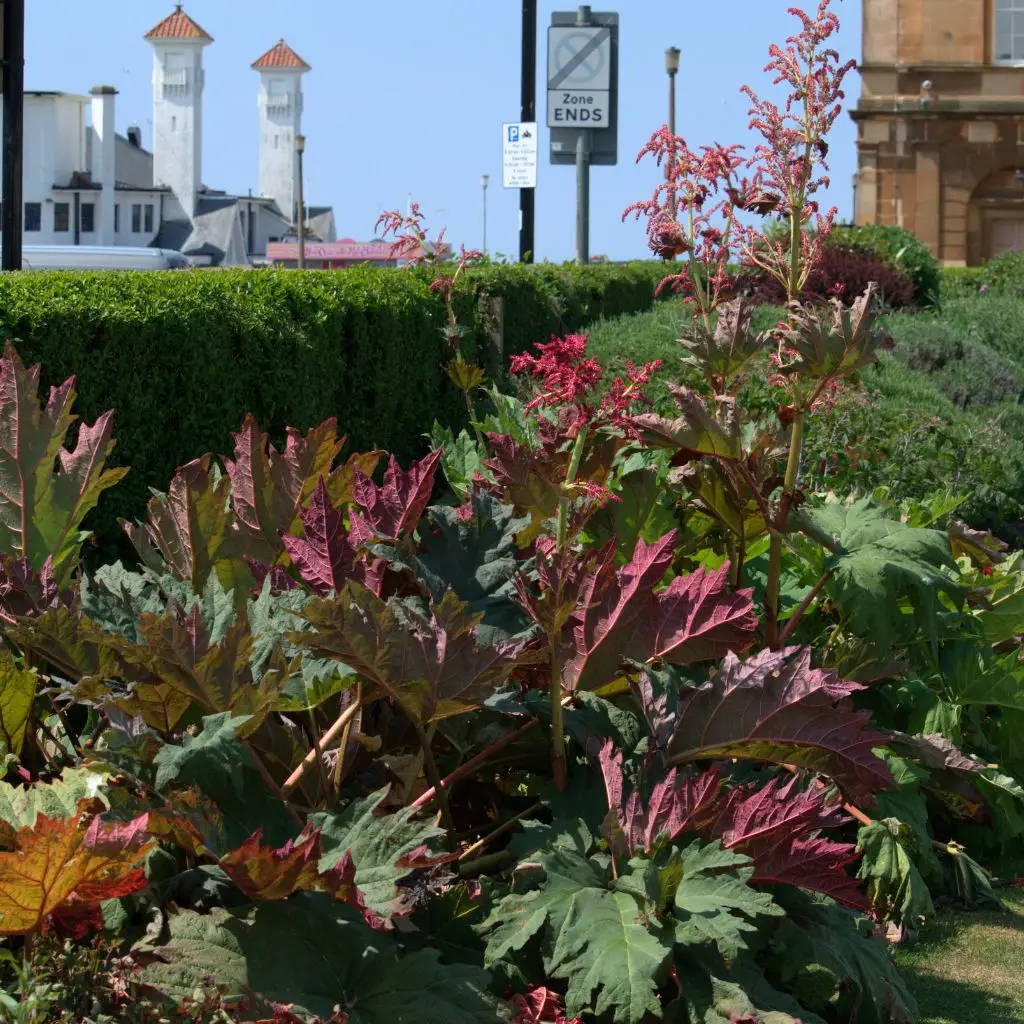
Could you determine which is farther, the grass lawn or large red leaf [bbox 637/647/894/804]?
the grass lawn

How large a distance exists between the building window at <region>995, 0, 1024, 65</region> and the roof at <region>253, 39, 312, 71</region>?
8149 cm

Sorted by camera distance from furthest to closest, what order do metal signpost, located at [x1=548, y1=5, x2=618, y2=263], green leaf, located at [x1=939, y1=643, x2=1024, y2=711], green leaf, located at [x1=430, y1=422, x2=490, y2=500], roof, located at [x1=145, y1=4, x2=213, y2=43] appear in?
roof, located at [x1=145, y1=4, x2=213, y2=43] < metal signpost, located at [x1=548, y1=5, x2=618, y2=263] < green leaf, located at [x1=430, y1=422, x2=490, y2=500] < green leaf, located at [x1=939, y1=643, x2=1024, y2=711]

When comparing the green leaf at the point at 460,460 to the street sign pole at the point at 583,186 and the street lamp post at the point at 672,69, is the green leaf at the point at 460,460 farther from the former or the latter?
the street lamp post at the point at 672,69

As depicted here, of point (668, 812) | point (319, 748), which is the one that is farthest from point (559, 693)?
point (319, 748)

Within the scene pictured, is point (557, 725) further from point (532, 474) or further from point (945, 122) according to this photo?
point (945, 122)

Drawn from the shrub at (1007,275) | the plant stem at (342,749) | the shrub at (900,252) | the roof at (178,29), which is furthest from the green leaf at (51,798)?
the roof at (178,29)

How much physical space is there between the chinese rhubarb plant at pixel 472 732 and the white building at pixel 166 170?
87.1 meters

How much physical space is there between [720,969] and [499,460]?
1.19m

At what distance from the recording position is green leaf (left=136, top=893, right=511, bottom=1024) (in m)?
2.41

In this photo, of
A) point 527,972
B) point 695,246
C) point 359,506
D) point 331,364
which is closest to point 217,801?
point 527,972

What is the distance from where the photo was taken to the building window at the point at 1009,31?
125 ft

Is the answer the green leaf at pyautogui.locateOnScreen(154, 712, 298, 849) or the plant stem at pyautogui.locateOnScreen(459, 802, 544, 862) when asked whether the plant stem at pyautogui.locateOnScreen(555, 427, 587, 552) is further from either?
the green leaf at pyautogui.locateOnScreen(154, 712, 298, 849)

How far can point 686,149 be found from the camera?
4363 mm

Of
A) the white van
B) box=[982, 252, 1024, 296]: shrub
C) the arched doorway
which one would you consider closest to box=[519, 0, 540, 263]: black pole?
box=[982, 252, 1024, 296]: shrub
